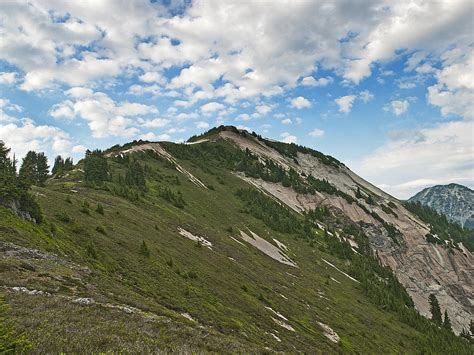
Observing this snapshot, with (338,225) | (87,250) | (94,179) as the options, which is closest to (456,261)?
(338,225)

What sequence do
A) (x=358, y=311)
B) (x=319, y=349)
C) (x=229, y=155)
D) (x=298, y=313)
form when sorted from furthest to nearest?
→ (x=229, y=155), (x=358, y=311), (x=298, y=313), (x=319, y=349)

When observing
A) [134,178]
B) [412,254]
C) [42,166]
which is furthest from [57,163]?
[412,254]

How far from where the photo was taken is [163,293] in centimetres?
2766

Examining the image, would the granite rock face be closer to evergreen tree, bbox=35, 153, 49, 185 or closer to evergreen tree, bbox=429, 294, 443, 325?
evergreen tree, bbox=429, 294, 443, 325

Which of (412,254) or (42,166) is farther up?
(42,166)

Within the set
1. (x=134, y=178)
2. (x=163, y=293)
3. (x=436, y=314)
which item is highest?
(x=134, y=178)

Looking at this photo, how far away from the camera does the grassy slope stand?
14703mm

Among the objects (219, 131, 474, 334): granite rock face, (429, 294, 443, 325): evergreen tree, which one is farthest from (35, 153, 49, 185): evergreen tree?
(429, 294, 443, 325): evergreen tree

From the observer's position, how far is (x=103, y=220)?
42250 millimetres

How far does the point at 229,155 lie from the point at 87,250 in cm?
15001

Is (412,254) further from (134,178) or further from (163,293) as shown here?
(163,293)

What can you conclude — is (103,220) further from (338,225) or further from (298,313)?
(338,225)

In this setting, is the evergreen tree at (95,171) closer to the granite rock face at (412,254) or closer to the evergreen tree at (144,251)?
the evergreen tree at (144,251)

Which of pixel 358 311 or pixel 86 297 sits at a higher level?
pixel 86 297
